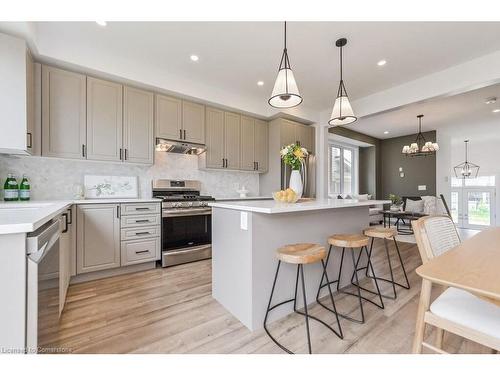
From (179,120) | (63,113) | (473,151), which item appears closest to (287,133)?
(179,120)

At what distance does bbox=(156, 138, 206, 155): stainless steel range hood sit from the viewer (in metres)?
3.27

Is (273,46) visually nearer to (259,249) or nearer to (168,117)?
(168,117)

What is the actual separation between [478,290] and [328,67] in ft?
10.1

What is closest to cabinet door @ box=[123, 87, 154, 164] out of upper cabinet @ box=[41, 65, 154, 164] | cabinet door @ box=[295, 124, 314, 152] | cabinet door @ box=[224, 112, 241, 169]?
upper cabinet @ box=[41, 65, 154, 164]

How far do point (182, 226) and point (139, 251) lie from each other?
1.98 ft

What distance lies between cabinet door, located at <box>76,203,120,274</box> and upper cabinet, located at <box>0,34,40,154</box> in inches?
32.4

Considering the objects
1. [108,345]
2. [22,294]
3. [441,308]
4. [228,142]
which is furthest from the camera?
[228,142]

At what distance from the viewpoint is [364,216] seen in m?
2.66

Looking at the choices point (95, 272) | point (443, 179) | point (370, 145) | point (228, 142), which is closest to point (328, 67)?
point (228, 142)

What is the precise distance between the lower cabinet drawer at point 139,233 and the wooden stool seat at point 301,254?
1.98 m

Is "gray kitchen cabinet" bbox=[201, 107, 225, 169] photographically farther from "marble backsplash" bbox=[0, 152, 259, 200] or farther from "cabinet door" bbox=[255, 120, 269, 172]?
"cabinet door" bbox=[255, 120, 269, 172]

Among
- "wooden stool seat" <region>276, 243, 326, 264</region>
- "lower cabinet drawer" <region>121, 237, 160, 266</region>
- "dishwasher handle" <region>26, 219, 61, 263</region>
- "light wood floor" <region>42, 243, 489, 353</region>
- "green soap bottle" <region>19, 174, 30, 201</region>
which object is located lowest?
"light wood floor" <region>42, 243, 489, 353</region>
